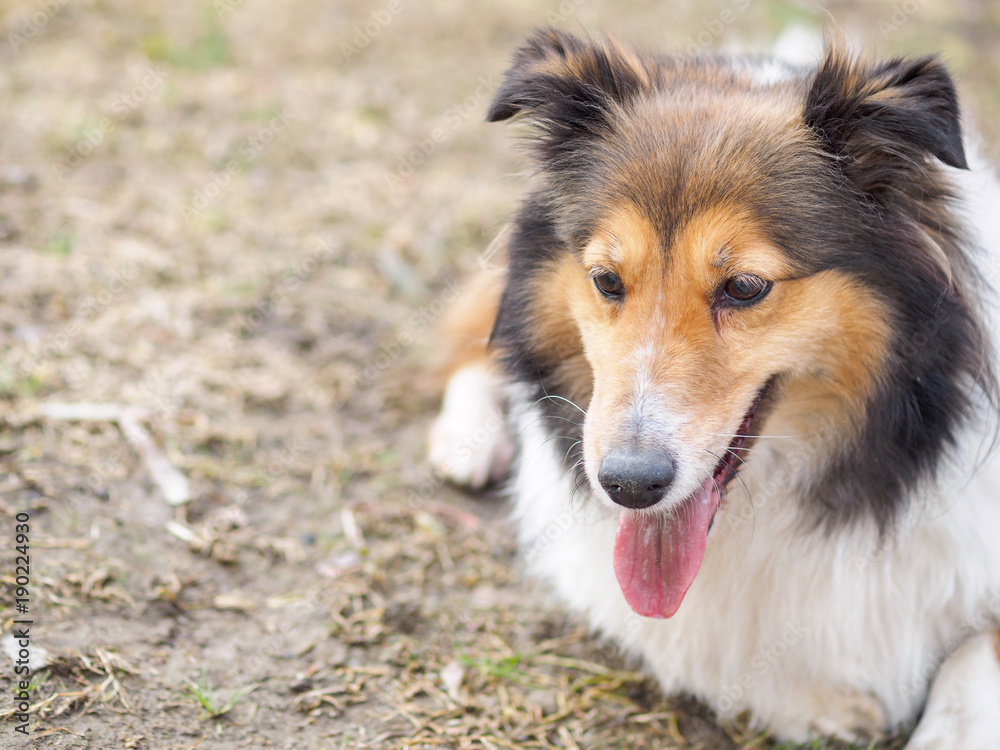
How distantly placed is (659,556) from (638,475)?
0.42 m

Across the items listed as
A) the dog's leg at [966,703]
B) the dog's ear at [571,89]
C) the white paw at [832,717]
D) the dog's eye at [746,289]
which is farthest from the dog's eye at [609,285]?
the dog's leg at [966,703]

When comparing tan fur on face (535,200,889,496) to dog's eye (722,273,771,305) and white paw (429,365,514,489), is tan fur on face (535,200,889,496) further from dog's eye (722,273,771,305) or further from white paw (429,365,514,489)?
white paw (429,365,514,489)

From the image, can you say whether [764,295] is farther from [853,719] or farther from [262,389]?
[262,389]

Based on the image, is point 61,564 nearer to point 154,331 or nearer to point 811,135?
point 154,331

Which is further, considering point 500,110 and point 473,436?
point 473,436

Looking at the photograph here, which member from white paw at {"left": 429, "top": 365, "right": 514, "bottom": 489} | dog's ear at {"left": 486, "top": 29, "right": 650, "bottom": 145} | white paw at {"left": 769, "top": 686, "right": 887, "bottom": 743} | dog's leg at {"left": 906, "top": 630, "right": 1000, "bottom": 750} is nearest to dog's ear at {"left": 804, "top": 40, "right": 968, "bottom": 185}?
dog's ear at {"left": 486, "top": 29, "right": 650, "bottom": 145}

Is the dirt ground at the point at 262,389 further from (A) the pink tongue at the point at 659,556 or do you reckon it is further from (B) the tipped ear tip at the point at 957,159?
(B) the tipped ear tip at the point at 957,159

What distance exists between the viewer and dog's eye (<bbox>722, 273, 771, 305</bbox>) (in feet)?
7.18

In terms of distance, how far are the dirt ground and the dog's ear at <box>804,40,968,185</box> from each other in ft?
3.64

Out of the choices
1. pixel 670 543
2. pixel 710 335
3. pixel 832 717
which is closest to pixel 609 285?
pixel 710 335

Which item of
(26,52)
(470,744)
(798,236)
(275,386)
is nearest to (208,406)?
(275,386)

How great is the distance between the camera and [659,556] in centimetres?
237

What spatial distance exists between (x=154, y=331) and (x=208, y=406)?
0.57 m

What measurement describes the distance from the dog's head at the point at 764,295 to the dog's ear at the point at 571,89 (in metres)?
0.04
